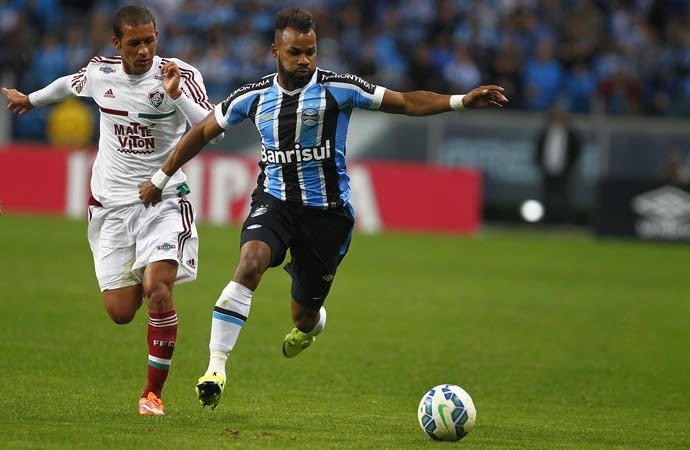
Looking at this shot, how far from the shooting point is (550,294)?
52.0 ft

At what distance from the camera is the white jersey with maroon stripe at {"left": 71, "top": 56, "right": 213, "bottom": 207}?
7969 mm

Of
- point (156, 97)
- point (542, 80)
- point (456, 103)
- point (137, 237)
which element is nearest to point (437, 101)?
point (456, 103)

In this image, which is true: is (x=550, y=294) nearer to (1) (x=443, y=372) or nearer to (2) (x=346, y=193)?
(1) (x=443, y=372)

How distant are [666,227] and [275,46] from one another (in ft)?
53.4

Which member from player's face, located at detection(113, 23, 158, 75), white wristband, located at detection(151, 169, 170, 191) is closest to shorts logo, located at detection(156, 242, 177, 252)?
white wristband, located at detection(151, 169, 170, 191)

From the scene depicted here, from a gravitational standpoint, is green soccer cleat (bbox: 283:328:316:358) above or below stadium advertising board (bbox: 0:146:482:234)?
above

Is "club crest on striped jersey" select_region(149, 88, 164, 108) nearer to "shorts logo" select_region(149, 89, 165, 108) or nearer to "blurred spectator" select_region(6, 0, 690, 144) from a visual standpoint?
"shorts logo" select_region(149, 89, 165, 108)

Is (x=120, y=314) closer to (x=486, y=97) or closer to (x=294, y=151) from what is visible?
(x=294, y=151)

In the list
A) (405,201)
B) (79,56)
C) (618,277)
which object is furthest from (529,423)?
(79,56)

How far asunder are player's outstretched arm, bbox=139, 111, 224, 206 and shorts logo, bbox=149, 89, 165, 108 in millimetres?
310

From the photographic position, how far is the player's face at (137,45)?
7.73 metres

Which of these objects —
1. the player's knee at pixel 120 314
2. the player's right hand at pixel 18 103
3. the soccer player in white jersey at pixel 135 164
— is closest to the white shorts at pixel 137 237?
the soccer player in white jersey at pixel 135 164

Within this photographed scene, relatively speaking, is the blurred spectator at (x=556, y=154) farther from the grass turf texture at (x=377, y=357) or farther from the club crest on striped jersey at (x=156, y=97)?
the club crest on striped jersey at (x=156, y=97)

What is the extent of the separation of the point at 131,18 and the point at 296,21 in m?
1.02
